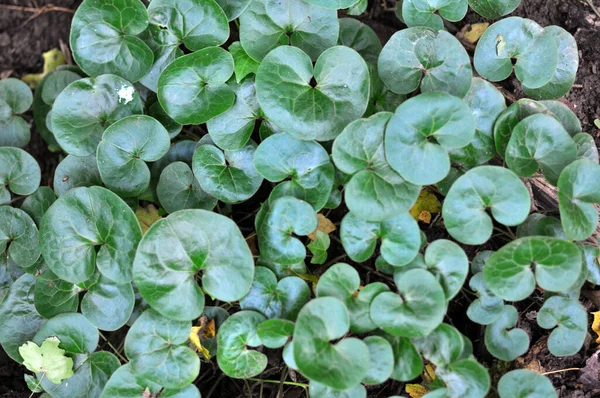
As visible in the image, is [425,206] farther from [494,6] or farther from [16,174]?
[16,174]

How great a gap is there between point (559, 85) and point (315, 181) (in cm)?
103

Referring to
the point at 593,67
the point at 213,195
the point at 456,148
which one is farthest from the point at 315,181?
the point at 593,67

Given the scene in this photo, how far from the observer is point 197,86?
1.92 m

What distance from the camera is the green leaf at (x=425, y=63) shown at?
6.08 feet

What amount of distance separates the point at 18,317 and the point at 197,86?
1155mm

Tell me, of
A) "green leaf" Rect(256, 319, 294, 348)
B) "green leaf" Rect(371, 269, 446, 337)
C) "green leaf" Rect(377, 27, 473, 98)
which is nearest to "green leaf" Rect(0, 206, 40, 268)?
"green leaf" Rect(256, 319, 294, 348)

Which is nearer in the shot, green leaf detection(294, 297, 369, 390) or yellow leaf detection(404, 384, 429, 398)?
green leaf detection(294, 297, 369, 390)

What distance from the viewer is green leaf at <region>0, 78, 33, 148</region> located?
235cm

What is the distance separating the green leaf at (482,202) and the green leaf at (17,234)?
159 cm

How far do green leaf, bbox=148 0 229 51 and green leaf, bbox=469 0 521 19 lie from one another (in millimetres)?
1008

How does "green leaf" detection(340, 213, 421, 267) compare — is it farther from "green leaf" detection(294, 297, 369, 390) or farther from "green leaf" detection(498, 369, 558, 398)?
"green leaf" detection(498, 369, 558, 398)

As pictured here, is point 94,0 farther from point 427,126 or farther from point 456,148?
point 456,148

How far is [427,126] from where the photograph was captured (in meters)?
1.72

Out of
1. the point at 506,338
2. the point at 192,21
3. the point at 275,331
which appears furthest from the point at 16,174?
the point at 506,338
